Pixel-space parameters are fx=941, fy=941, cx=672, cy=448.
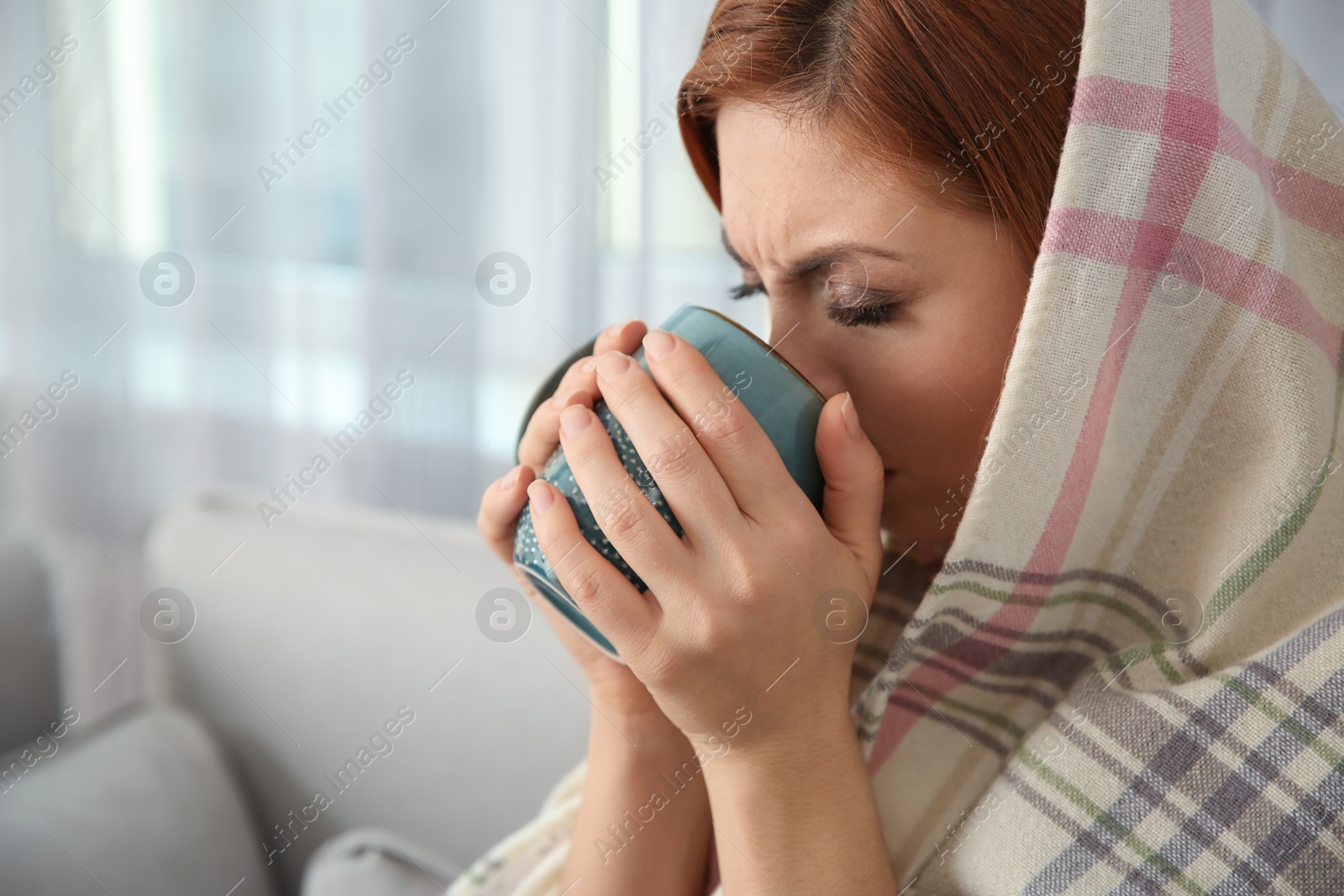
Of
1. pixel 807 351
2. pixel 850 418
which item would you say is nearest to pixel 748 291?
pixel 807 351

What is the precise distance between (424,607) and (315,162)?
943 mm

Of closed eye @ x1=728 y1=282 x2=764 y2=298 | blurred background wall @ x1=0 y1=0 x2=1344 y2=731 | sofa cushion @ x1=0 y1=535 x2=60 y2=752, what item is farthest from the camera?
blurred background wall @ x1=0 y1=0 x2=1344 y2=731

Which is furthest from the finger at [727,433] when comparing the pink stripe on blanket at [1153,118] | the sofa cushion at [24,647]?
the sofa cushion at [24,647]

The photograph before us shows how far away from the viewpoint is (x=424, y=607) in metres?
1.15

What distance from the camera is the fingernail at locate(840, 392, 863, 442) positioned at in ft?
1.87

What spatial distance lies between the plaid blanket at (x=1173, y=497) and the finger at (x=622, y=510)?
0.18 meters

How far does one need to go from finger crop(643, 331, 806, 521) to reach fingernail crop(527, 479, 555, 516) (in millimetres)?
93

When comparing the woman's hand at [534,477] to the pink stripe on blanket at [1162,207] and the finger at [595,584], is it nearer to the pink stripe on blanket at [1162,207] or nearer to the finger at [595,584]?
the finger at [595,584]

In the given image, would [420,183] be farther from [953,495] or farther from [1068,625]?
[1068,625]

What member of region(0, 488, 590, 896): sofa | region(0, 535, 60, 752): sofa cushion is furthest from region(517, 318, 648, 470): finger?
region(0, 535, 60, 752): sofa cushion

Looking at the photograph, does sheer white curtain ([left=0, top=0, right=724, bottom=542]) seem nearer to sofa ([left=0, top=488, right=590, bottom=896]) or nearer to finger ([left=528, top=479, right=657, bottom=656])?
sofa ([left=0, top=488, right=590, bottom=896])

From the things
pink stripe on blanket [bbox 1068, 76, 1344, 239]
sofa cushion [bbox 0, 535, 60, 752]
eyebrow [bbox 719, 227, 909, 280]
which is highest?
pink stripe on blanket [bbox 1068, 76, 1344, 239]

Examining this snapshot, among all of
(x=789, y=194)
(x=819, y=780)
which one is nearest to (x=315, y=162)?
(x=789, y=194)

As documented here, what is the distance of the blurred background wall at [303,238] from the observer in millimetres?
1449
